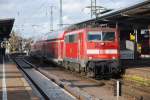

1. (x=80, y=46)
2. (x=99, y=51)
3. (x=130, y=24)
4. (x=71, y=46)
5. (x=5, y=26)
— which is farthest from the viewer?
(x=5, y=26)

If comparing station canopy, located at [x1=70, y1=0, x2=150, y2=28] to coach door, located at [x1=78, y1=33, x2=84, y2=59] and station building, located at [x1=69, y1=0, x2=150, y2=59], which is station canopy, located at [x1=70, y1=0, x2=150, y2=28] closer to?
station building, located at [x1=69, y1=0, x2=150, y2=59]

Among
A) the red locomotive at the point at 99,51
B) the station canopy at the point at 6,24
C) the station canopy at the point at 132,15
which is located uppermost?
the station canopy at the point at 6,24

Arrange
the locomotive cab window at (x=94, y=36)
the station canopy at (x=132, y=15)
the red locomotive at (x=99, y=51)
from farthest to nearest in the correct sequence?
1. the station canopy at (x=132, y=15)
2. the locomotive cab window at (x=94, y=36)
3. the red locomotive at (x=99, y=51)

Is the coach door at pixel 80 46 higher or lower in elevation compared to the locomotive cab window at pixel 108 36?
lower

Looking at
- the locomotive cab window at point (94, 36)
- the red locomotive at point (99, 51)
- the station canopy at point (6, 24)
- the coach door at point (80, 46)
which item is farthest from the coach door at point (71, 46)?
the station canopy at point (6, 24)

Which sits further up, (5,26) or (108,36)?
(5,26)

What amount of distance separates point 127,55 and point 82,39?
63.9 ft

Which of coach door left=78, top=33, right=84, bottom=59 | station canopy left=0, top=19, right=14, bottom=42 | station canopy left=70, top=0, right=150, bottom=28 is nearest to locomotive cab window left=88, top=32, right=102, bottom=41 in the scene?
coach door left=78, top=33, right=84, bottom=59

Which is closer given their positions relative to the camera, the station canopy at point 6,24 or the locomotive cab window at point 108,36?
the locomotive cab window at point 108,36

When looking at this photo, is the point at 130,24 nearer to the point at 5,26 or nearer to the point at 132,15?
the point at 132,15

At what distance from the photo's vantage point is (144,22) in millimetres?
37500

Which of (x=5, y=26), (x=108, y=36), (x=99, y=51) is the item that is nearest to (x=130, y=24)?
(x=108, y=36)

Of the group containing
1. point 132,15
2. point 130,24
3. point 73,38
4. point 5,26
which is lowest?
point 73,38

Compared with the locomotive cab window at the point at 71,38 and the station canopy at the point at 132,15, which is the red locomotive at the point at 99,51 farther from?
the locomotive cab window at the point at 71,38
